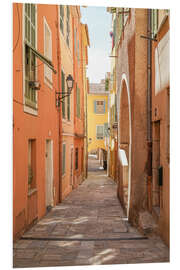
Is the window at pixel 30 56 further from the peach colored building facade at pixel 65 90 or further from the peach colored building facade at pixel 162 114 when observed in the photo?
the peach colored building facade at pixel 65 90

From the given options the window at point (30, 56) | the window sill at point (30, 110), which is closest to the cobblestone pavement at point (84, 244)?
the window sill at point (30, 110)

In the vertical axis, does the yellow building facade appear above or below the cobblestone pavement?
above

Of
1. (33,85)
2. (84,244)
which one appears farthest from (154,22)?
(84,244)

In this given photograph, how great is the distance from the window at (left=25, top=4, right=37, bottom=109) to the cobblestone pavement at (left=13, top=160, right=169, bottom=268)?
235 centimetres

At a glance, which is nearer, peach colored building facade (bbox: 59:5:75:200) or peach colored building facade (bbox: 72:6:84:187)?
peach colored building facade (bbox: 59:5:75:200)

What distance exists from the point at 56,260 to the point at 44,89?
4.07 meters

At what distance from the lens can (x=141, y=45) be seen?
617 centimetres

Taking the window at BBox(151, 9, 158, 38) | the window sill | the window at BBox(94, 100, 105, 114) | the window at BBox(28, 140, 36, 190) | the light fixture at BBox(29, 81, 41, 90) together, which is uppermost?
the window at BBox(94, 100, 105, 114)

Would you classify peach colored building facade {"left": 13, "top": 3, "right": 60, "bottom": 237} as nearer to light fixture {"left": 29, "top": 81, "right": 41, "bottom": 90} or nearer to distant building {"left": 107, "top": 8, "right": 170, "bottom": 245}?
light fixture {"left": 29, "top": 81, "right": 41, "bottom": 90}

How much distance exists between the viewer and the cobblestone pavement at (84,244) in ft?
13.8

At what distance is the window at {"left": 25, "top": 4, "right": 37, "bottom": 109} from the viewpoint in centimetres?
563

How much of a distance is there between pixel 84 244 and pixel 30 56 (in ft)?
10.9

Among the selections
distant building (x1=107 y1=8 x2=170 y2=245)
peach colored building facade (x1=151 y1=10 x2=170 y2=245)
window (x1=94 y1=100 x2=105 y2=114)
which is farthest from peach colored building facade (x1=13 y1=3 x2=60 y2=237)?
window (x1=94 y1=100 x2=105 y2=114)
